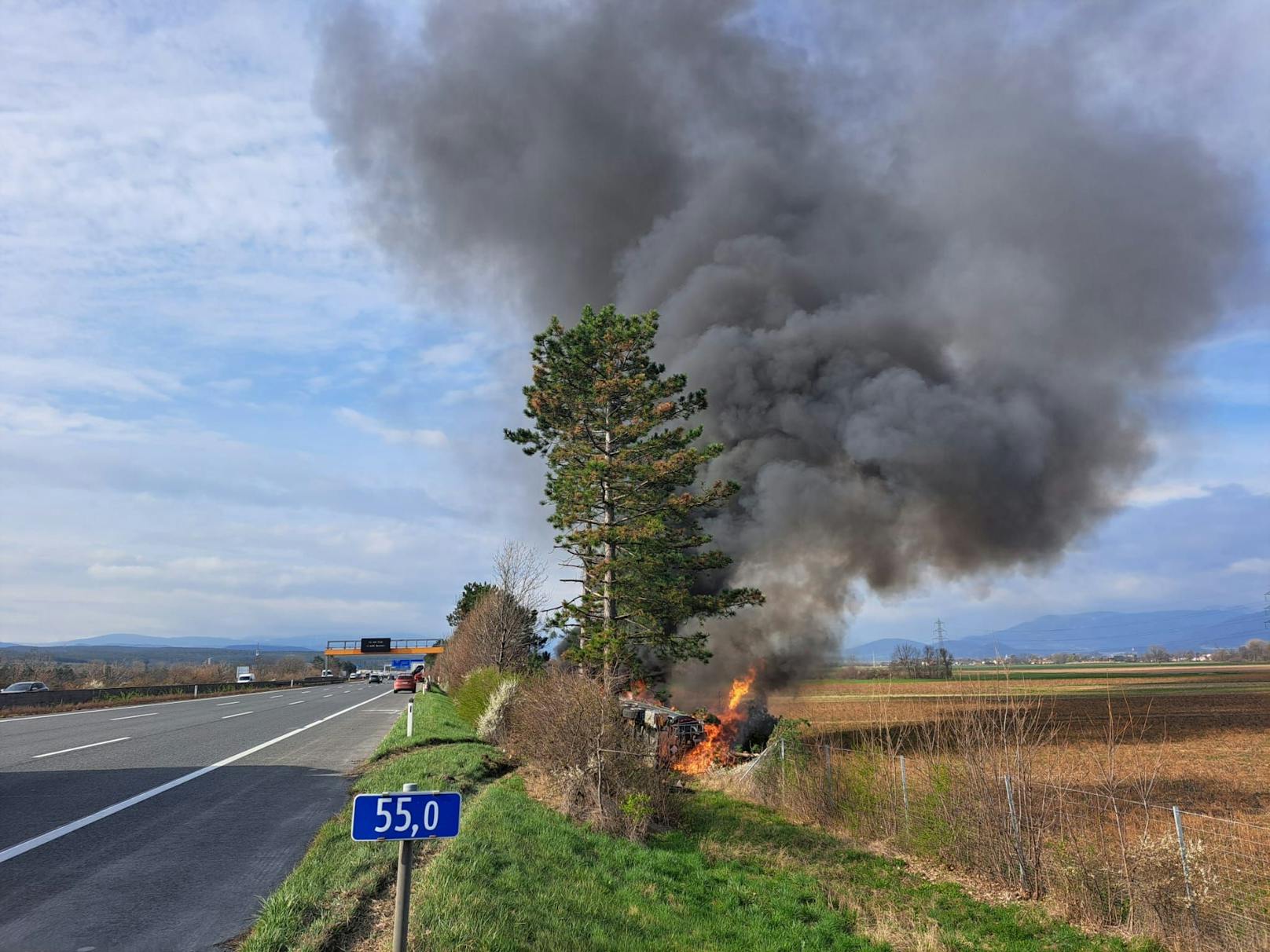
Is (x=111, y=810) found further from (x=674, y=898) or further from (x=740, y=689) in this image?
(x=740, y=689)

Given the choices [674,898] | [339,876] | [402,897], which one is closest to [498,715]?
[674,898]

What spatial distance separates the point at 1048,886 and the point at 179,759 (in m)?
14.2

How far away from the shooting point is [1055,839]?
31.1ft

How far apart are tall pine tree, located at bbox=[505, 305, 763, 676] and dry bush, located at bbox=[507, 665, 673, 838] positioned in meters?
7.87

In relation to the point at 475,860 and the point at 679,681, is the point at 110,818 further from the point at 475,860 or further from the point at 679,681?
the point at 679,681

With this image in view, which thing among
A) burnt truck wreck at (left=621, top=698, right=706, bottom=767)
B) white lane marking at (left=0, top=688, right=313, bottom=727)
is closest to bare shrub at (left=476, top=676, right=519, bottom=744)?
burnt truck wreck at (left=621, top=698, right=706, bottom=767)

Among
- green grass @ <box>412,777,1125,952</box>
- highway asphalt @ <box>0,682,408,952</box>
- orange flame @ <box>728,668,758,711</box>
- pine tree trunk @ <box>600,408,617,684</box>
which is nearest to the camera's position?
highway asphalt @ <box>0,682,408,952</box>

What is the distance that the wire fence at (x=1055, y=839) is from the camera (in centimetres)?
767

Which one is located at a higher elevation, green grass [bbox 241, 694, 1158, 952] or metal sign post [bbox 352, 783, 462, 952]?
metal sign post [bbox 352, 783, 462, 952]

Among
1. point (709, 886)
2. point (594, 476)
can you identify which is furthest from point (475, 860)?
point (594, 476)

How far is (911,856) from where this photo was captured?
36.9ft

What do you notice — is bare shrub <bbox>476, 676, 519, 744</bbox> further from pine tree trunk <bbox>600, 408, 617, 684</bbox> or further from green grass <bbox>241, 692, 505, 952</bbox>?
pine tree trunk <bbox>600, 408, 617, 684</bbox>

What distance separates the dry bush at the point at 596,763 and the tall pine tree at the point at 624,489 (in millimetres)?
7867

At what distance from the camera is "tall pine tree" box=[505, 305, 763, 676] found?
2138 centimetres
